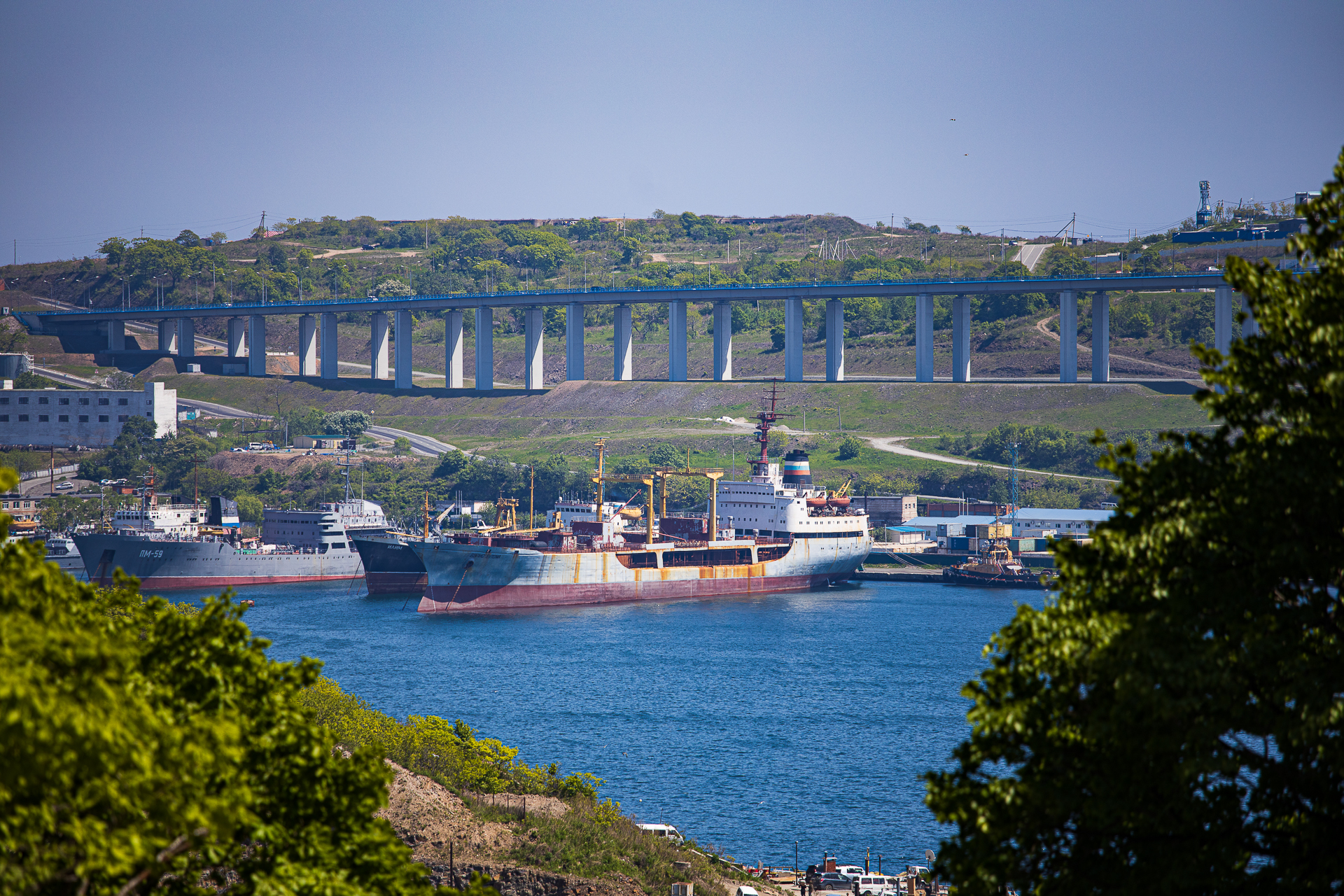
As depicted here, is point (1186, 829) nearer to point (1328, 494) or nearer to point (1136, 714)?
point (1136, 714)

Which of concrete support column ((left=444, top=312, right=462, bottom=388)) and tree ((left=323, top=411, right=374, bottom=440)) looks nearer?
tree ((left=323, top=411, right=374, bottom=440))

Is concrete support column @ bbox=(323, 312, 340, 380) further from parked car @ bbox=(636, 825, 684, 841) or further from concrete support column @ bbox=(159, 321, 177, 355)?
parked car @ bbox=(636, 825, 684, 841)

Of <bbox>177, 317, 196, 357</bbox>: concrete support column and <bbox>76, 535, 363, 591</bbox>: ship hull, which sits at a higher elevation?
<bbox>177, 317, 196, 357</bbox>: concrete support column

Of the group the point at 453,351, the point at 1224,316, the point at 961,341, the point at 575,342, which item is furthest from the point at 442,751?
the point at 453,351

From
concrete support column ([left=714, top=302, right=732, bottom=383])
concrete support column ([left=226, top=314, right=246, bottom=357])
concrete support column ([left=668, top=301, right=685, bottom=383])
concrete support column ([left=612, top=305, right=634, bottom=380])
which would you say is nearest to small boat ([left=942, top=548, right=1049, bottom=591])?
concrete support column ([left=714, top=302, right=732, bottom=383])

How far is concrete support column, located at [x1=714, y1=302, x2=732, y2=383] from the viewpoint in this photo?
325ft

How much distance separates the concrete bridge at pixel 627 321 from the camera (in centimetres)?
9100

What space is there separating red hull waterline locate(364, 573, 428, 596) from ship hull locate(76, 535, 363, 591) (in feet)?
22.7

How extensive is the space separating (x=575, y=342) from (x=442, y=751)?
82.7 metres

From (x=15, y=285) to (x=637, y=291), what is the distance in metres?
81.6

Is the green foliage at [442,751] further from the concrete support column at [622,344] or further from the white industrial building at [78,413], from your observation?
the concrete support column at [622,344]

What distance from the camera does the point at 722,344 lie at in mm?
99312

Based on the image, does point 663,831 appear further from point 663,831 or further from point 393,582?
point 393,582

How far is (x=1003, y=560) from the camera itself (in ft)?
214
